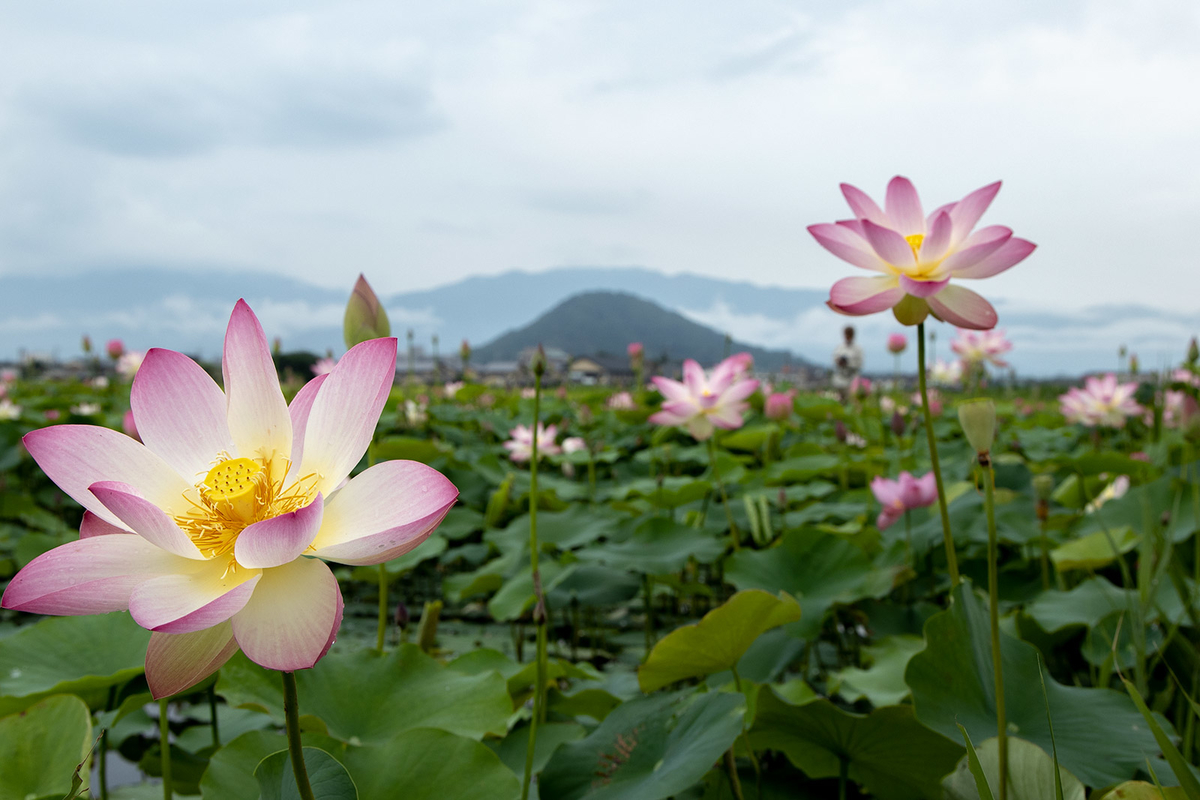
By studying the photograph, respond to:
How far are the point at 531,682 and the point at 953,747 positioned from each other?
0.62 meters

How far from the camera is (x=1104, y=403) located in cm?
305

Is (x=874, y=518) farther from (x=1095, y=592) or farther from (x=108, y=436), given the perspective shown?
(x=108, y=436)

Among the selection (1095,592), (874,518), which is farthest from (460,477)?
(1095,592)

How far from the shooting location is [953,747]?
0.90m

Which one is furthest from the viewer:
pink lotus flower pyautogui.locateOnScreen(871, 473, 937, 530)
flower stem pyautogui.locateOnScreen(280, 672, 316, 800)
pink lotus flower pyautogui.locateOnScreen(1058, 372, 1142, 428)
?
pink lotus flower pyautogui.locateOnScreen(1058, 372, 1142, 428)

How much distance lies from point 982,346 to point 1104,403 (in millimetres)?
532

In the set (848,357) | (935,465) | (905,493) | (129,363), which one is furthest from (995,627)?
(129,363)

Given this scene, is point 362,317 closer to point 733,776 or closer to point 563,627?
point 733,776

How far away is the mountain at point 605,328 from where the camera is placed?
11169 centimetres

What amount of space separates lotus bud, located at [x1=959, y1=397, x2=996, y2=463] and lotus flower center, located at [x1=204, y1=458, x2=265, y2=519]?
0.67 m

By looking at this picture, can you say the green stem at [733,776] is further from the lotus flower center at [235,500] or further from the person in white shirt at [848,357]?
the person in white shirt at [848,357]

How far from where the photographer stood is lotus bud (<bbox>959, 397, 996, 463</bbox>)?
739 millimetres

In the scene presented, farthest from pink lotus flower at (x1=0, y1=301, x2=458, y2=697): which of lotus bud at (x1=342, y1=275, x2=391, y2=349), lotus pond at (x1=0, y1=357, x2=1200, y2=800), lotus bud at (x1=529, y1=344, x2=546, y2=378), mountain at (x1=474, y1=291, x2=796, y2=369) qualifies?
mountain at (x1=474, y1=291, x2=796, y2=369)

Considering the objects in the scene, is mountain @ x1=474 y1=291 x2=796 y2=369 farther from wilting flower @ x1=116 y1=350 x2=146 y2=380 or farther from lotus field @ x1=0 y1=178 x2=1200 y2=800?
lotus field @ x1=0 y1=178 x2=1200 y2=800
